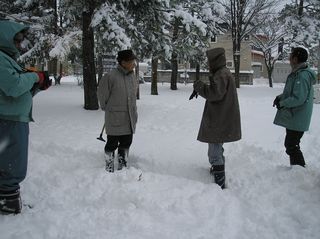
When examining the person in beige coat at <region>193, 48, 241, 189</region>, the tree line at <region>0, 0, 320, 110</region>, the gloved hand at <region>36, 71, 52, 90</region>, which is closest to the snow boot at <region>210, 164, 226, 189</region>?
the person in beige coat at <region>193, 48, 241, 189</region>

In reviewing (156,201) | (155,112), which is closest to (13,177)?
(156,201)

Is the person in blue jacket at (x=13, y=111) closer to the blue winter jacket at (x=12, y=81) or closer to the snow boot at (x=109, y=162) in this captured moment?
the blue winter jacket at (x=12, y=81)

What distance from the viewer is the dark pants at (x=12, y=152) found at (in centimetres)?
380

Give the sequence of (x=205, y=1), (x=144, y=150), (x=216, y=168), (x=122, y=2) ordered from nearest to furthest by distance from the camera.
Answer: (x=216, y=168) → (x=144, y=150) → (x=122, y=2) → (x=205, y=1)

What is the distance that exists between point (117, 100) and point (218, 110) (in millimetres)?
1365

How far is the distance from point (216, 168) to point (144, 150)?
2230 millimetres

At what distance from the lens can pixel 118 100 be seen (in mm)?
5293

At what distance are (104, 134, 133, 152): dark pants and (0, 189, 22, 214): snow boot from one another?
1.64 m

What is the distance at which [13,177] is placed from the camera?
389 centimetres

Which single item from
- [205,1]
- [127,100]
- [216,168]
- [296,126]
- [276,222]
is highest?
[205,1]

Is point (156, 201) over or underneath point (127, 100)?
underneath

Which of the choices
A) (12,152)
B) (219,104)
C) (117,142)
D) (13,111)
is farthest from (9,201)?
(219,104)

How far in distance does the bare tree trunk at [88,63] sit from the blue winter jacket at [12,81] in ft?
25.4

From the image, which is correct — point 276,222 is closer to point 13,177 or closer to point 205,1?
point 13,177
